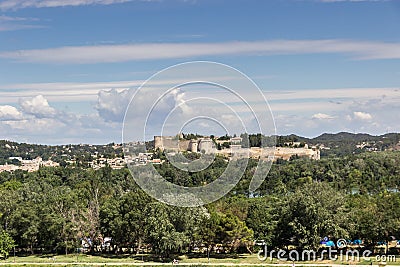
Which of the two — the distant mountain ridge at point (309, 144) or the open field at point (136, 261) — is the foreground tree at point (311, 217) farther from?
the distant mountain ridge at point (309, 144)

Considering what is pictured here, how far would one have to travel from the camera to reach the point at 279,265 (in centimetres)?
2964

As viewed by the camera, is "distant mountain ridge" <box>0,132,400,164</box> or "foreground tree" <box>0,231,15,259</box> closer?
"foreground tree" <box>0,231,15,259</box>

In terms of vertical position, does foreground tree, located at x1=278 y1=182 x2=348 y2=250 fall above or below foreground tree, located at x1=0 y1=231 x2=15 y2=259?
above

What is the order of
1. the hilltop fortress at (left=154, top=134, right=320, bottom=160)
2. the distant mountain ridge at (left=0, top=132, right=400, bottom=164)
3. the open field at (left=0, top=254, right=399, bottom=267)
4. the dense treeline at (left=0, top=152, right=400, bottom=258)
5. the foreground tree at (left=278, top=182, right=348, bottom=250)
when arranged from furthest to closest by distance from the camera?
the distant mountain ridge at (left=0, top=132, right=400, bottom=164) → the dense treeline at (left=0, top=152, right=400, bottom=258) → the foreground tree at (left=278, top=182, right=348, bottom=250) → the open field at (left=0, top=254, right=399, bottom=267) → the hilltop fortress at (left=154, top=134, right=320, bottom=160)

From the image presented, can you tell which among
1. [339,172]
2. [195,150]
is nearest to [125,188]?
[195,150]

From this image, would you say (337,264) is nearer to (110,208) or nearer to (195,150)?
(195,150)

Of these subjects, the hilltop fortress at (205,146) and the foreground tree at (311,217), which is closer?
the hilltop fortress at (205,146)

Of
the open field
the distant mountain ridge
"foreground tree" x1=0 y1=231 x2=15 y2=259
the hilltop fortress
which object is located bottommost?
the open field

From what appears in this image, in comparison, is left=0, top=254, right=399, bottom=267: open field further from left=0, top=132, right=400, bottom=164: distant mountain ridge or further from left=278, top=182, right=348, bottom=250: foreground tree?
left=0, top=132, right=400, bottom=164: distant mountain ridge

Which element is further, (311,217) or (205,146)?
(311,217)

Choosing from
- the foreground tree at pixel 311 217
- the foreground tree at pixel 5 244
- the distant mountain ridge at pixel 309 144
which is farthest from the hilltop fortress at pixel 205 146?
the distant mountain ridge at pixel 309 144

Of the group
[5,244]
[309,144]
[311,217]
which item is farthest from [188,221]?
[309,144]

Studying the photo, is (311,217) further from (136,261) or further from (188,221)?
(136,261)

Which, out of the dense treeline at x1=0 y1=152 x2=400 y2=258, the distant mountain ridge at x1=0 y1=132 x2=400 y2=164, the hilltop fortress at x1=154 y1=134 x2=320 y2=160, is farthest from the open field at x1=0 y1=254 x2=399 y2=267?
the distant mountain ridge at x1=0 y1=132 x2=400 y2=164
